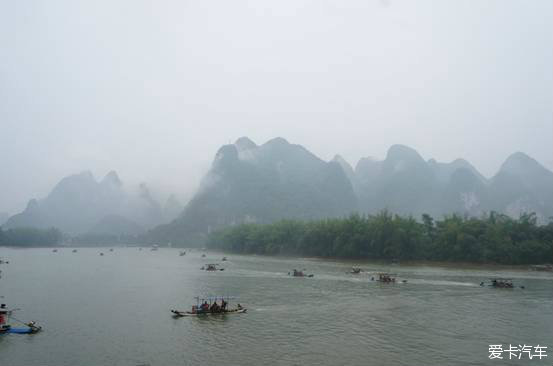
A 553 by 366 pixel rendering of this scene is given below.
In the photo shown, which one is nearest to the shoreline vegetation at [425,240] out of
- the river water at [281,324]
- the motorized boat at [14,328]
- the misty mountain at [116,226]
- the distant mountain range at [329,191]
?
the river water at [281,324]

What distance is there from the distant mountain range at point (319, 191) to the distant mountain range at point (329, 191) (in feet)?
0.80

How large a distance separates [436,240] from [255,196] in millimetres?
78252

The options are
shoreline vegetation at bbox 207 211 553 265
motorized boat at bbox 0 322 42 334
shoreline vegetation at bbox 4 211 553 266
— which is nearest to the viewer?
motorized boat at bbox 0 322 42 334

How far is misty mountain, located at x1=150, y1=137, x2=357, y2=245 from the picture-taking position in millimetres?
121312

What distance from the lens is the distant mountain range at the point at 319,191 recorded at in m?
117

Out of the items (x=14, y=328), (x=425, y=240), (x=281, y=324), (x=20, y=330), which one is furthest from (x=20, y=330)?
(x=425, y=240)

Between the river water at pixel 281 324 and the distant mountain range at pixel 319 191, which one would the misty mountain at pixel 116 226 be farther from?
the river water at pixel 281 324

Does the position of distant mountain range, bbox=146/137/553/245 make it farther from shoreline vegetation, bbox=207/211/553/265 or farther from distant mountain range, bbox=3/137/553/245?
shoreline vegetation, bbox=207/211/553/265

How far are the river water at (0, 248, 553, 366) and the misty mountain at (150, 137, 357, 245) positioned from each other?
3559 inches

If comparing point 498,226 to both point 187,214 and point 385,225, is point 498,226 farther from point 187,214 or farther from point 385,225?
point 187,214

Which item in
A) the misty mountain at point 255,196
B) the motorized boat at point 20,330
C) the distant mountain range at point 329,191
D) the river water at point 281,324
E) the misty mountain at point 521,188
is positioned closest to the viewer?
the river water at point 281,324

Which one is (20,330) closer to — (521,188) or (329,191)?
(329,191)

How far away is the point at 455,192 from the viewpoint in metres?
118

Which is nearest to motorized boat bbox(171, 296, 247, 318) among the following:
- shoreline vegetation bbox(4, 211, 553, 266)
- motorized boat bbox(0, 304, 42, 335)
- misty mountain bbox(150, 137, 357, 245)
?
motorized boat bbox(0, 304, 42, 335)
